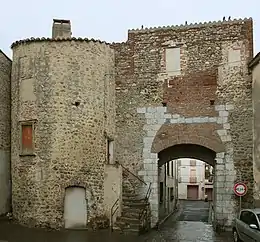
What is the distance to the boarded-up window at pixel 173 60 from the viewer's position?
18.7 meters

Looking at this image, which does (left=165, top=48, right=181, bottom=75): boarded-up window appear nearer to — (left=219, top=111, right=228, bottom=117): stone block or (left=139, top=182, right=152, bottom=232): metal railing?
(left=219, top=111, right=228, bottom=117): stone block

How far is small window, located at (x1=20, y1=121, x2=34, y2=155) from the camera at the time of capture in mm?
17438

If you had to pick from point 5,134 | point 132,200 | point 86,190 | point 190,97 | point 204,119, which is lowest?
point 132,200

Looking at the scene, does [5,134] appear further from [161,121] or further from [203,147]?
[203,147]

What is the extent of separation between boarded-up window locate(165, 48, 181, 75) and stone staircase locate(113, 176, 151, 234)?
209 inches

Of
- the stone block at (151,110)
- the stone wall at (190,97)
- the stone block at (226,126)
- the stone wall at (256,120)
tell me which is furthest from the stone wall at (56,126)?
the stone wall at (256,120)

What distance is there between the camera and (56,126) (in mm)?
17109

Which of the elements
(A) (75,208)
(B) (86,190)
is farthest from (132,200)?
(A) (75,208)

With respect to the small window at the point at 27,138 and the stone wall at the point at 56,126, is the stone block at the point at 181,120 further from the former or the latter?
the small window at the point at 27,138

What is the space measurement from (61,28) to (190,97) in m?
6.45

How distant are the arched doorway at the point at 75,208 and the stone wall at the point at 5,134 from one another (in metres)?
3.61

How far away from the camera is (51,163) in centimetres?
1695

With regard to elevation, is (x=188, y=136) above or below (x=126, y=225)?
above

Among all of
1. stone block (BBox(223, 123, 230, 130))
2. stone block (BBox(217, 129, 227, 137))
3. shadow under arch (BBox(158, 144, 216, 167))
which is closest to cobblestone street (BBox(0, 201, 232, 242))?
shadow under arch (BBox(158, 144, 216, 167))
